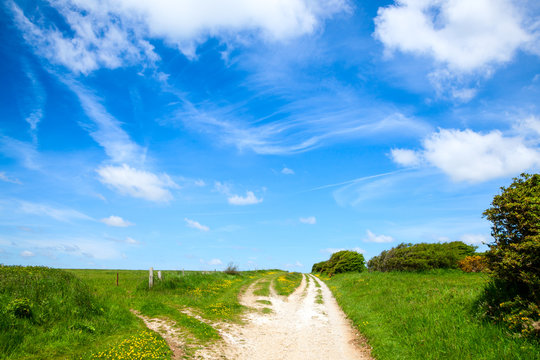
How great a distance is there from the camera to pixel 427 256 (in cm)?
3291

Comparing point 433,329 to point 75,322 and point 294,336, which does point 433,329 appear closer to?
point 294,336

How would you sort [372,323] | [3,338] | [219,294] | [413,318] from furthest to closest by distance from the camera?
[219,294]
[372,323]
[413,318]
[3,338]

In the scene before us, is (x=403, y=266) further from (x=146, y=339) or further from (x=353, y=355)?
(x=146, y=339)

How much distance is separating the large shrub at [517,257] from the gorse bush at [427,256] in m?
22.3

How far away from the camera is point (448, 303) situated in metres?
14.3

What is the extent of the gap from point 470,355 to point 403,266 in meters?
27.8

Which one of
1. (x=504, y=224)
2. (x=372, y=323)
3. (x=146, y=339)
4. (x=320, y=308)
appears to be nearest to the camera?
(x=504, y=224)

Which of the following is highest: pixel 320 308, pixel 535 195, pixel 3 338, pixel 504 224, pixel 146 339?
pixel 535 195

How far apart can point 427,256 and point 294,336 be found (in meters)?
24.6

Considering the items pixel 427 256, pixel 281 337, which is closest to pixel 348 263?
pixel 427 256

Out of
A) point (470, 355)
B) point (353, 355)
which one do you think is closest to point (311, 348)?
point (353, 355)

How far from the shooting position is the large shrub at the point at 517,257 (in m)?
8.80

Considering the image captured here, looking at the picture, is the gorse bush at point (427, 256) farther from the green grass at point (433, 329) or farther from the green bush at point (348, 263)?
the green bush at point (348, 263)

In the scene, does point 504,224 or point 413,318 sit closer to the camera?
point 504,224
